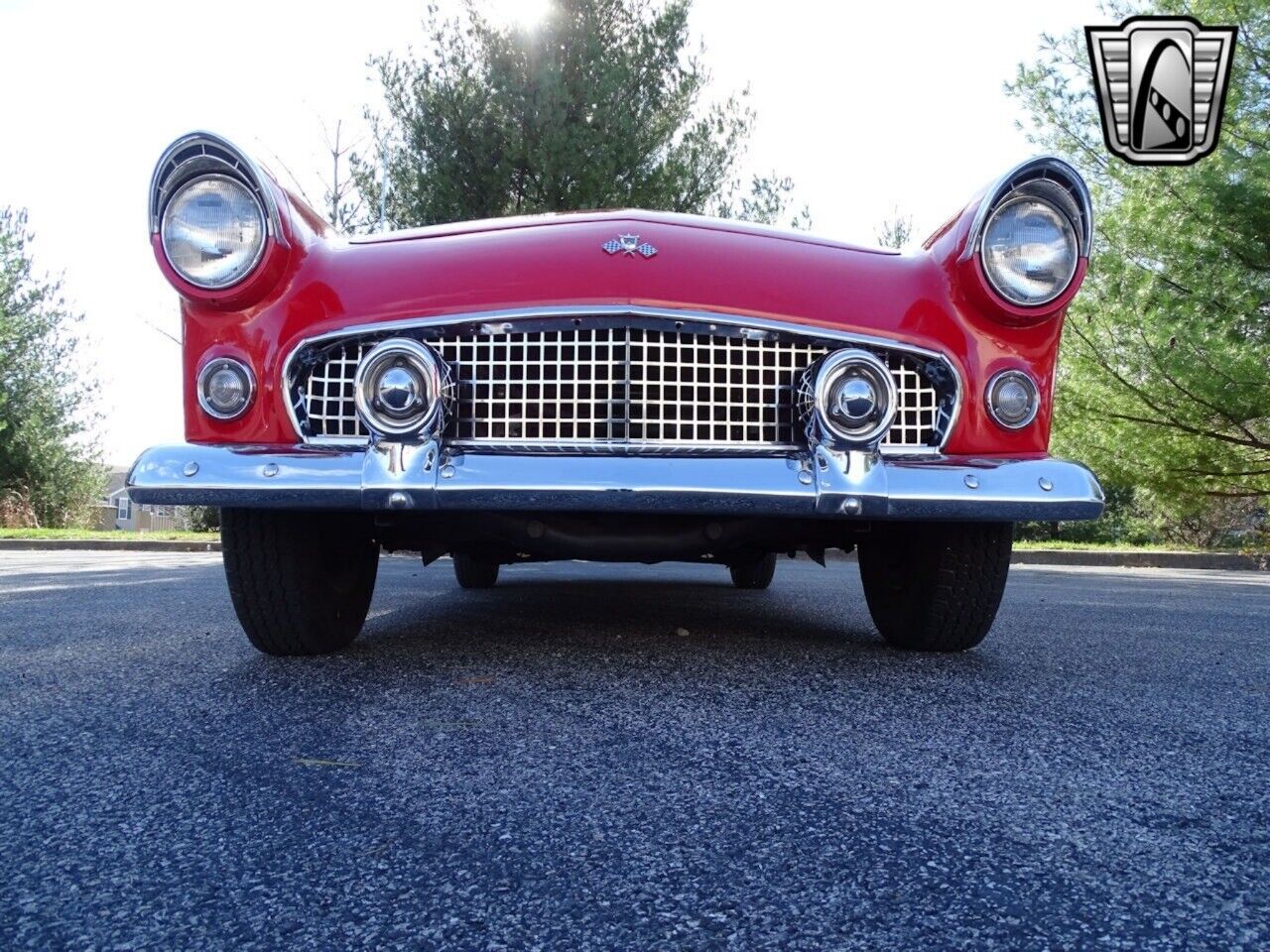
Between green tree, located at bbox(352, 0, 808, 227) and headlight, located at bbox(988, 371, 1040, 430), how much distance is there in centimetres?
788

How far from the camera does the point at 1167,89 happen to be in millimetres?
9352

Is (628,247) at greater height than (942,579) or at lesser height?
greater

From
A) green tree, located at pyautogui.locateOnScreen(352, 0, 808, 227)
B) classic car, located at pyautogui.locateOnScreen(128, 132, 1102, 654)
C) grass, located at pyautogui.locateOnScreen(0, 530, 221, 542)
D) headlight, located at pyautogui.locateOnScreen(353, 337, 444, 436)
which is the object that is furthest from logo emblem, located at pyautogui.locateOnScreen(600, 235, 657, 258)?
grass, located at pyautogui.locateOnScreen(0, 530, 221, 542)

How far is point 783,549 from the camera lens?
103 inches

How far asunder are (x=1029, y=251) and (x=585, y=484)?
43.8 inches

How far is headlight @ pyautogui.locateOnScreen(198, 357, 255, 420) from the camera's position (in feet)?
6.90

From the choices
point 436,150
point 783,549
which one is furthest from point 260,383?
point 436,150

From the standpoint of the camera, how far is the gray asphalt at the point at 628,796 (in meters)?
0.89

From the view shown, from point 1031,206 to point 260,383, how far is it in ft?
5.53

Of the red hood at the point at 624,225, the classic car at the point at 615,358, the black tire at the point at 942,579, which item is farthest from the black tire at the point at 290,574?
the black tire at the point at 942,579

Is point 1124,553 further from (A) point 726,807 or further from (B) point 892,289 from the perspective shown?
(A) point 726,807

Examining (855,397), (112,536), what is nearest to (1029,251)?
(855,397)

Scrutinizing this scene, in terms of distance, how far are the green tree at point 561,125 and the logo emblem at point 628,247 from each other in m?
7.73

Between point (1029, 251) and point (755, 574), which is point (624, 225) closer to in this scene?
point (1029, 251)
